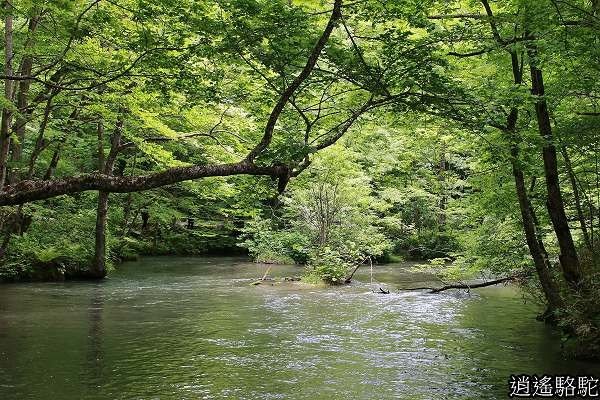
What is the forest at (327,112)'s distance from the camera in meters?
7.63

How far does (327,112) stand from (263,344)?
4411 mm

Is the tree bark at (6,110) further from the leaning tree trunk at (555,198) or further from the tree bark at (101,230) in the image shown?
the leaning tree trunk at (555,198)

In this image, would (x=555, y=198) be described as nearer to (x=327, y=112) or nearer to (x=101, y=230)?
(x=327, y=112)

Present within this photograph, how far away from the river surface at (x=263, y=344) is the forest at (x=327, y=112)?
1124 mm

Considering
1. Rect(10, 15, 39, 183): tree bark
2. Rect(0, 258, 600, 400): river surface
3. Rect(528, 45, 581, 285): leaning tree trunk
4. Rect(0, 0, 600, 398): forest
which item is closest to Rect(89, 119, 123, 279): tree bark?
Rect(0, 0, 600, 398): forest

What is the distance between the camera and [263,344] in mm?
10211

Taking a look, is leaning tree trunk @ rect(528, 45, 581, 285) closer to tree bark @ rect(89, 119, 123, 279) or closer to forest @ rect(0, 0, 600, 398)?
forest @ rect(0, 0, 600, 398)

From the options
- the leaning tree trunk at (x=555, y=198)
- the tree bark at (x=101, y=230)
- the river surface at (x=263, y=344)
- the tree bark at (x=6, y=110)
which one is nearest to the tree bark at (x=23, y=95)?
the tree bark at (x=6, y=110)

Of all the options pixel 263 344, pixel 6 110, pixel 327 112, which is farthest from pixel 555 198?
pixel 6 110

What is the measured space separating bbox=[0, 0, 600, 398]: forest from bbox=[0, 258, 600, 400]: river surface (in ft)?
3.69

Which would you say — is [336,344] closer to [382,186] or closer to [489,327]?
[489,327]

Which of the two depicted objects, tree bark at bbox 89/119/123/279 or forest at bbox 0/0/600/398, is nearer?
forest at bbox 0/0/600/398

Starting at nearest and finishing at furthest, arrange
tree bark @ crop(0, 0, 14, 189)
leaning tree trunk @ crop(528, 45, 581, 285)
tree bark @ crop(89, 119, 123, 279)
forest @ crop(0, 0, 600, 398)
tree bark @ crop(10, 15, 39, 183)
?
forest @ crop(0, 0, 600, 398)
leaning tree trunk @ crop(528, 45, 581, 285)
tree bark @ crop(0, 0, 14, 189)
tree bark @ crop(10, 15, 39, 183)
tree bark @ crop(89, 119, 123, 279)

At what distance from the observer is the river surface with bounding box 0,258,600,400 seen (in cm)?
766
